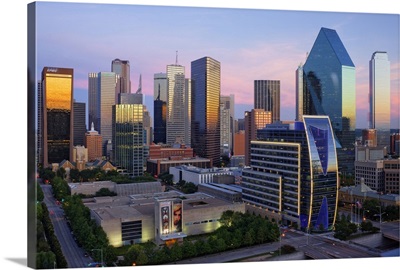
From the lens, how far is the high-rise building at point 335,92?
14.2 m

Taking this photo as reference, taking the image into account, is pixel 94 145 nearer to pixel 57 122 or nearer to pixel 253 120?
pixel 57 122

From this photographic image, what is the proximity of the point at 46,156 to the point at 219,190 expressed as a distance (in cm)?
716

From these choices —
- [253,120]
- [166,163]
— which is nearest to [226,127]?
[253,120]

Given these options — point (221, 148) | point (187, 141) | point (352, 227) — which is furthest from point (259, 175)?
point (187, 141)

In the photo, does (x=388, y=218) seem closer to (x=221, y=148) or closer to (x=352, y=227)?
(x=352, y=227)

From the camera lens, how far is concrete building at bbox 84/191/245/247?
7770 millimetres

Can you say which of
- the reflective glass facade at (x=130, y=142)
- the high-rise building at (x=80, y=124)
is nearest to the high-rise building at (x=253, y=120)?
the reflective glass facade at (x=130, y=142)

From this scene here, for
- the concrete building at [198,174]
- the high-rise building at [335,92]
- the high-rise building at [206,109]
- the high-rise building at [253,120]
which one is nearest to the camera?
the high-rise building at [335,92]

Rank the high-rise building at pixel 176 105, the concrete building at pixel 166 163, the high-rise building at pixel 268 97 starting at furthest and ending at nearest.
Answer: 1. the high-rise building at pixel 176 105
2. the concrete building at pixel 166 163
3. the high-rise building at pixel 268 97

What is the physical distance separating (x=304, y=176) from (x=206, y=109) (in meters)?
13.2

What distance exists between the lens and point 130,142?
17.3 m

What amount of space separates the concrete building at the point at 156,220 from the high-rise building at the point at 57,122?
24.0ft

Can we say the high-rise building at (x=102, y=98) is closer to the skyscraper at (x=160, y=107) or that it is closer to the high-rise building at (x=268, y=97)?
the skyscraper at (x=160, y=107)

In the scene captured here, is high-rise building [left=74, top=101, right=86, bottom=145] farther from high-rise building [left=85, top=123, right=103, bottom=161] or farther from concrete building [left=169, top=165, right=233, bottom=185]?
concrete building [left=169, top=165, right=233, bottom=185]
